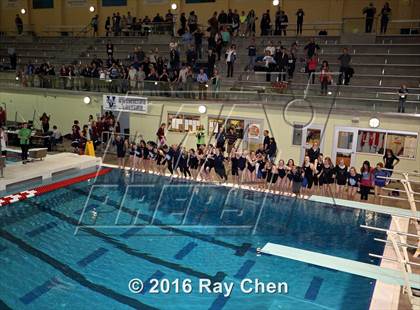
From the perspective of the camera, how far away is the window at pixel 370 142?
1355cm

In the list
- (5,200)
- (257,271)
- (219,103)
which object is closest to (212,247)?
(257,271)

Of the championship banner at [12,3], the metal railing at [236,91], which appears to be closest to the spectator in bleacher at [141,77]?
the metal railing at [236,91]

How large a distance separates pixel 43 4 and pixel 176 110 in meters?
18.4

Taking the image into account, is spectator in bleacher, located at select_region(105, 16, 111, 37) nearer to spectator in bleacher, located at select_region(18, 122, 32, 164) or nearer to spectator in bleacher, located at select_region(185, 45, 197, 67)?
spectator in bleacher, located at select_region(185, 45, 197, 67)

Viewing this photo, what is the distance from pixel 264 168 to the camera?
13.2 metres

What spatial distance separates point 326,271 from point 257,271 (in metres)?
1.43

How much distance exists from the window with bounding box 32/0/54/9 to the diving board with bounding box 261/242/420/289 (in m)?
26.3

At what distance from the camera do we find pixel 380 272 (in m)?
7.91

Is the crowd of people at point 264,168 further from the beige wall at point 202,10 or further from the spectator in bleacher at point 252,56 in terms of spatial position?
the beige wall at point 202,10

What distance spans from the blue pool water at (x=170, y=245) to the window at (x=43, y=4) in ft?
67.4

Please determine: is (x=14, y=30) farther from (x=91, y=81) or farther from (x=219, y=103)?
(x=219, y=103)

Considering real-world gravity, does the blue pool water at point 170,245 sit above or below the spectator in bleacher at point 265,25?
below

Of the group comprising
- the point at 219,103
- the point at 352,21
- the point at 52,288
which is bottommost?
the point at 52,288

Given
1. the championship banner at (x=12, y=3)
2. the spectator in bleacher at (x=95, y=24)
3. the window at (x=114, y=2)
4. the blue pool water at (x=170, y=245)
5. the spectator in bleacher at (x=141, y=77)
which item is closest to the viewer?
the blue pool water at (x=170, y=245)
